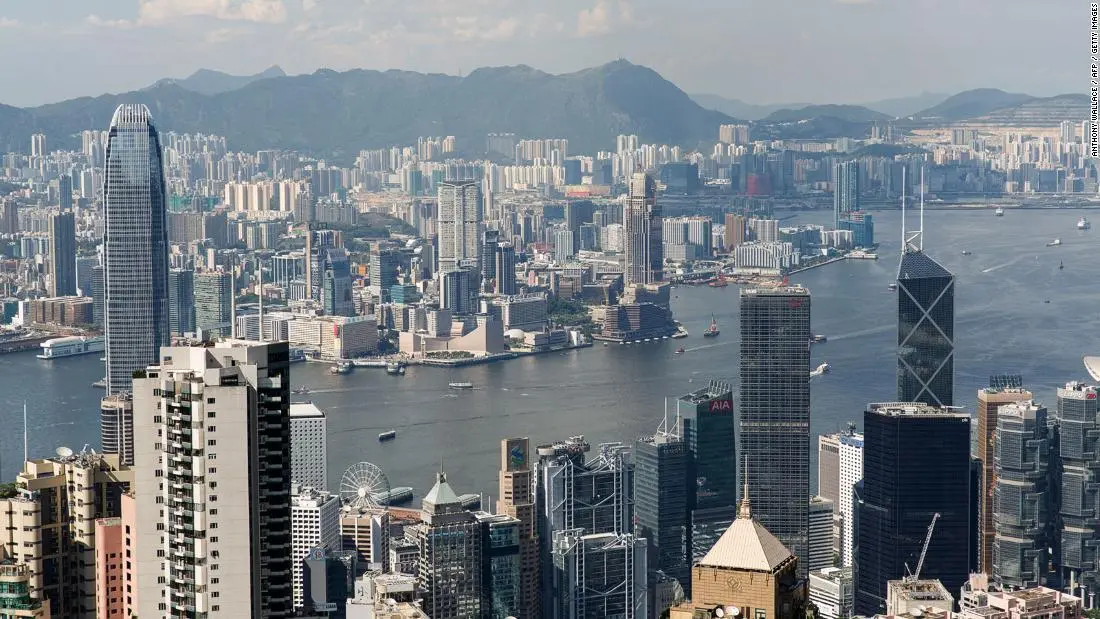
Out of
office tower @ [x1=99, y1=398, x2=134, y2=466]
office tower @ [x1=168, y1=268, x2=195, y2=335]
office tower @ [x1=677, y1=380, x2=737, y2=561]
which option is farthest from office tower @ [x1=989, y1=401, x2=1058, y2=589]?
office tower @ [x1=168, y1=268, x2=195, y2=335]

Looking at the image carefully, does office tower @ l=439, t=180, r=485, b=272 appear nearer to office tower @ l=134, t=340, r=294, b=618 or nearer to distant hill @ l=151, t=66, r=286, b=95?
distant hill @ l=151, t=66, r=286, b=95

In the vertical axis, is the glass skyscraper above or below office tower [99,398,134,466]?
above

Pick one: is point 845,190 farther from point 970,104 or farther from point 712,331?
point 712,331

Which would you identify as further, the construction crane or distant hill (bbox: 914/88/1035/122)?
distant hill (bbox: 914/88/1035/122)

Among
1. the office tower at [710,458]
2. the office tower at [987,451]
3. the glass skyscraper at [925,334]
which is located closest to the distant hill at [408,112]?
the glass skyscraper at [925,334]

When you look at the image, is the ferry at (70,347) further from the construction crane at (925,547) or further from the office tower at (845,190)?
the office tower at (845,190)
